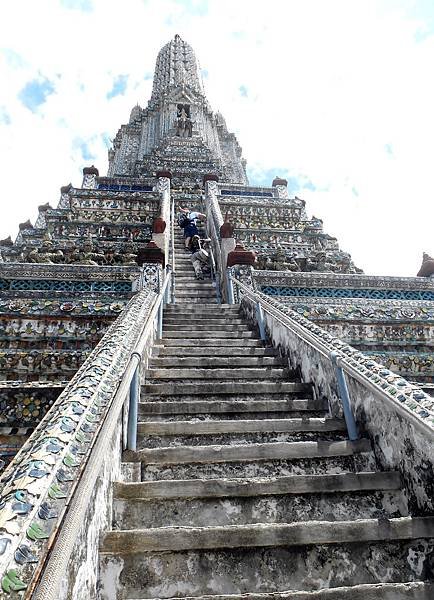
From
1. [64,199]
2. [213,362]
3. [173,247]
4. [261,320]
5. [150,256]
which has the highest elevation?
[64,199]

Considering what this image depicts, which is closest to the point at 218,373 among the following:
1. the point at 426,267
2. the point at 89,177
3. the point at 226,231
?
the point at 226,231

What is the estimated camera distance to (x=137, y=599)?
2039 mm

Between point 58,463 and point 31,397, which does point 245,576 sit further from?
point 31,397

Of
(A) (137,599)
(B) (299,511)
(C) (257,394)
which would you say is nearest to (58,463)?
(A) (137,599)

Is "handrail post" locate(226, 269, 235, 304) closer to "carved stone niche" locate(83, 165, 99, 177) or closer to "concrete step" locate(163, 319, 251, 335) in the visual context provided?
"concrete step" locate(163, 319, 251, 335)

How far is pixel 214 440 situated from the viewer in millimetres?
3438

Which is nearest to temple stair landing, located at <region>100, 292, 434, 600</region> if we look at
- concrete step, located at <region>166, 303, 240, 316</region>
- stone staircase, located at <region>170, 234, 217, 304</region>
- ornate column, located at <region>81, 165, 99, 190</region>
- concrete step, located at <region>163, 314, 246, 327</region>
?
concrete step, located at <region>163, 314, 246, 327</region>

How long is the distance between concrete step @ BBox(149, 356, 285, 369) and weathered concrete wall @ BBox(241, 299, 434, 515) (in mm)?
702

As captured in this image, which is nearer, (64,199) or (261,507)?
(261,507)

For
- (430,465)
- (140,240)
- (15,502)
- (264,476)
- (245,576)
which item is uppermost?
(140,240)

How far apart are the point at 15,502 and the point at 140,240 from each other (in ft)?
34.8

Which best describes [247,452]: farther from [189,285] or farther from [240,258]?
[189,285]

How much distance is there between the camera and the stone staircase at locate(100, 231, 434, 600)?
219 centimetres

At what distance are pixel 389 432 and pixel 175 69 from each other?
1325 inches
